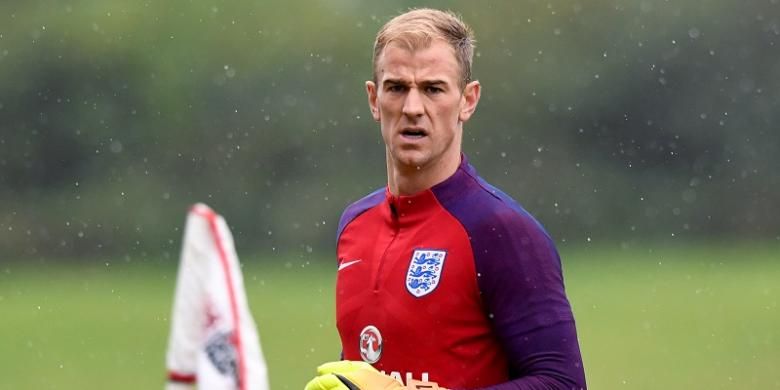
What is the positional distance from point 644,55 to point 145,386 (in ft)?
34.6

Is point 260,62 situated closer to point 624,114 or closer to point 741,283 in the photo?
point 624,114

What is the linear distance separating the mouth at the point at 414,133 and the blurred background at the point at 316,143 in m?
17.7

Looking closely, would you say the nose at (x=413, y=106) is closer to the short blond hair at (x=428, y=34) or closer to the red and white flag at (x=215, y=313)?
the short blond hair at (x=428, y=34)

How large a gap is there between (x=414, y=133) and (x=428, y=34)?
0.27 metres

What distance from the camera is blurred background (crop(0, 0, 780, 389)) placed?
22750 mm

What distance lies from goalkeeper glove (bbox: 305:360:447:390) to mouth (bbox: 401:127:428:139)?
650 millimetres

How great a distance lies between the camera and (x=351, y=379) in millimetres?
3662

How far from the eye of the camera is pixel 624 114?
931 inches

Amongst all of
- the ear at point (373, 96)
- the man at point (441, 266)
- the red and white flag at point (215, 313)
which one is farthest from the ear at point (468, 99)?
the red and white flag at point (215, 313)

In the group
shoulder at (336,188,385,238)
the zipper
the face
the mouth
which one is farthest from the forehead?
shoulder at (336,188,385,238)

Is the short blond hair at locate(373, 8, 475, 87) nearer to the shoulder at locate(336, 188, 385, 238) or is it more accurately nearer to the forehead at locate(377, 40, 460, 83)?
the forehead at locate(377, 40, 460, 83)

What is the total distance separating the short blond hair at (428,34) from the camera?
13.2 feet

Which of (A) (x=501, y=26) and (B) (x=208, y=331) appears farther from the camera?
(A) (x=501, y=26)

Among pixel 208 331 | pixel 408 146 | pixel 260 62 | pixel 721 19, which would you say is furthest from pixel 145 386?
pixel 208 331
